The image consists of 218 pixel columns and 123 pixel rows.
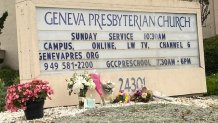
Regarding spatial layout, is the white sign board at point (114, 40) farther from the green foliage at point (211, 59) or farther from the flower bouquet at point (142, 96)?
the green foliage at point (211, 59)

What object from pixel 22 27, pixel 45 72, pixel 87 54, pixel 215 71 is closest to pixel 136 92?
pixel 87 54

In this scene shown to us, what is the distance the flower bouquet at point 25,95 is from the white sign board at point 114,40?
1592 mm

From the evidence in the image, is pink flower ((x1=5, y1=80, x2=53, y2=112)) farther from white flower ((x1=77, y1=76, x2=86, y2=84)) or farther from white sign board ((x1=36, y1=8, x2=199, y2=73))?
white sign board ((x1=36, y1=8, x2=199, y2=73))

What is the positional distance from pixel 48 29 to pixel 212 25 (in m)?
17.8

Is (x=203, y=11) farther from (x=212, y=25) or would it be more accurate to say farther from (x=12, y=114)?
(x=12, y=114)

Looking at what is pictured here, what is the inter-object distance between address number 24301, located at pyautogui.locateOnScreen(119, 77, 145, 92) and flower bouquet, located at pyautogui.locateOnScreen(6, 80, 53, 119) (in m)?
3.30

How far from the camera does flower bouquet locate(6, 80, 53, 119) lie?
1140 centimetres

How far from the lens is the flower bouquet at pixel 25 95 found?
1140cm

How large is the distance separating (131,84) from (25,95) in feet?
13.2

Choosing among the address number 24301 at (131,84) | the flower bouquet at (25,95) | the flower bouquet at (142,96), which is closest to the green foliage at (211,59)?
the address number 24301 at (131,84)

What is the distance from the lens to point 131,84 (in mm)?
14648

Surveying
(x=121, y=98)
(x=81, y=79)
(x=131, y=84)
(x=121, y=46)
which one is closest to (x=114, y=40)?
(x=121, y=46)

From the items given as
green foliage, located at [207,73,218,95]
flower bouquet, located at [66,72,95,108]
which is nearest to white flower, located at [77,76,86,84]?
flower bouquet, located at [66,72,95,108]

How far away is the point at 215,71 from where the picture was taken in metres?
22.7
